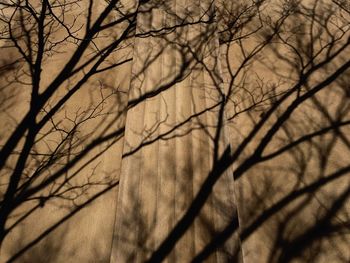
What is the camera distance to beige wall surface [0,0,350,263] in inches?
121

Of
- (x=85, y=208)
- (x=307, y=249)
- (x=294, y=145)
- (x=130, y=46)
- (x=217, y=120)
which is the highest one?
(x=130, y=46)

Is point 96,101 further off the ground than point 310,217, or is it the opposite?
point 96,101

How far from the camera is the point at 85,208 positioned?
326 centimetres

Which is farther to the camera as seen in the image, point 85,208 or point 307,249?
point 85,208

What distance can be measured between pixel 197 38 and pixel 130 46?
101 cm

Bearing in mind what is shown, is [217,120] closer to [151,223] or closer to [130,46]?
[151,223]

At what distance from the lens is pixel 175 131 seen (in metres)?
3.70

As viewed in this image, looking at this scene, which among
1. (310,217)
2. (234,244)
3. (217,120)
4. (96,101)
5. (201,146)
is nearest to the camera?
(234,244)

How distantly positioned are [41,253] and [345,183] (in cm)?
327

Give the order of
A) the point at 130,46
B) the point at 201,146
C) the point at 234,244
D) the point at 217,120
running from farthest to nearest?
the point at 130,46 < the point at 217,120 < the point at 201,146 < the point at 234,244

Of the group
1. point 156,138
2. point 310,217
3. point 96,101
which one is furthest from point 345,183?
point 96,101

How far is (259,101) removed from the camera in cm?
411

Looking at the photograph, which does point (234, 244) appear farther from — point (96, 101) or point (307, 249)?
point (96, 101)

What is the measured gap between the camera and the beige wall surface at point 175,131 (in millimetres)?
3070
